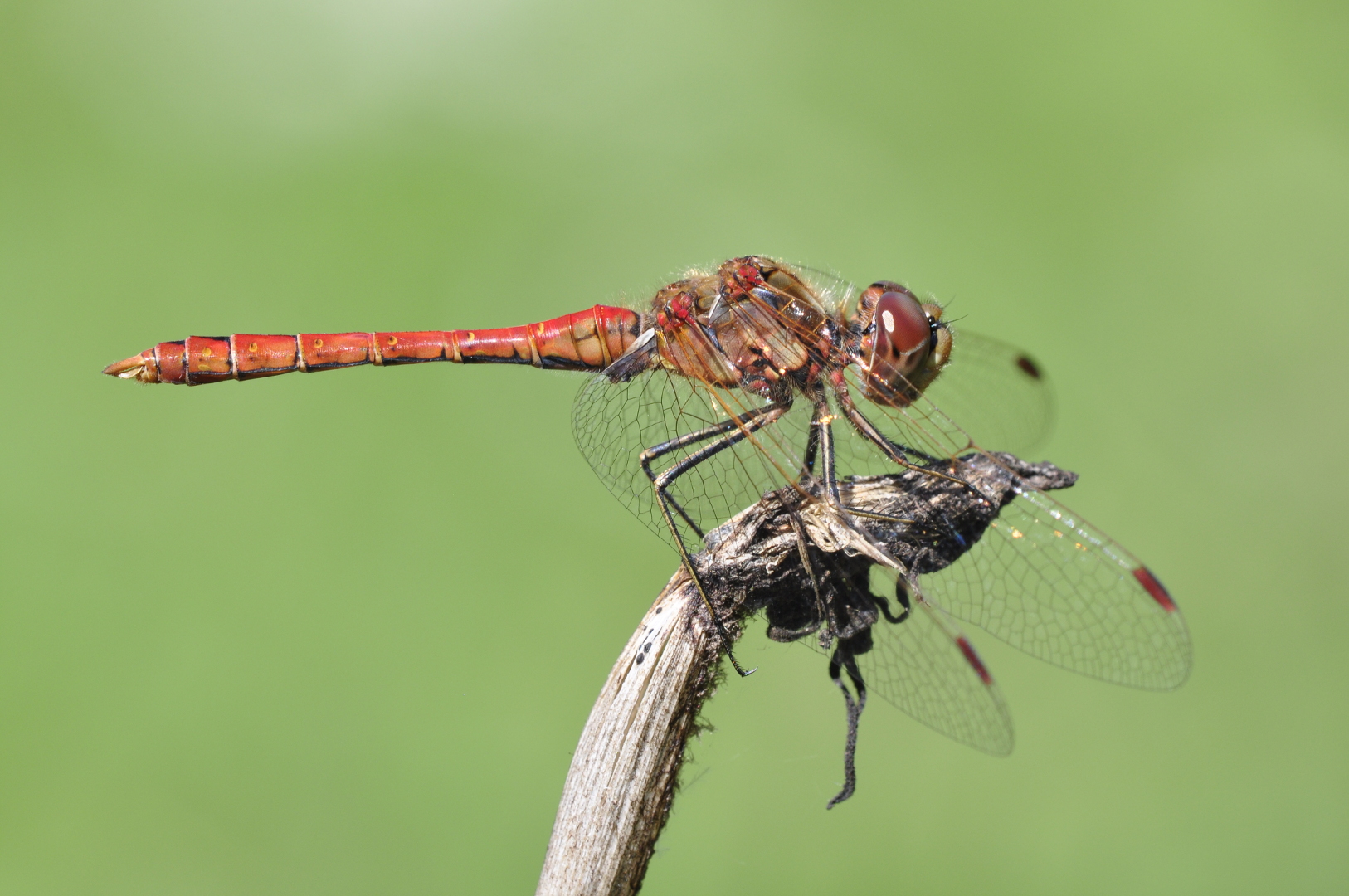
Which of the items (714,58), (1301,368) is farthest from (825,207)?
(1301,368)

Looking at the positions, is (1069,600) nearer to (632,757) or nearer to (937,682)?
(937,682)

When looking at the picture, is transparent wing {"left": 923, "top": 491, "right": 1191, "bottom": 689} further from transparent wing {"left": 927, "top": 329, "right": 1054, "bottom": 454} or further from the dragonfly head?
transparent wing {"left": 927, "top": 329, "right": 1054, "bottom": 454}

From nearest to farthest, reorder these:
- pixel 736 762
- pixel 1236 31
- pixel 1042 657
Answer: pixel 1042 657
pixel 736 762
pixel 1236 31

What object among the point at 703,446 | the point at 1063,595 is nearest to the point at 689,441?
the point at 703,446

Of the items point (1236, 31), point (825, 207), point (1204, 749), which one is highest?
point (1236, 31)

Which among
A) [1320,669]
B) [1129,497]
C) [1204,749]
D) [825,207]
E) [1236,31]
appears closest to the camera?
[1204,749]

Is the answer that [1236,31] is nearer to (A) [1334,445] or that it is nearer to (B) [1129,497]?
(A) [1334,445]

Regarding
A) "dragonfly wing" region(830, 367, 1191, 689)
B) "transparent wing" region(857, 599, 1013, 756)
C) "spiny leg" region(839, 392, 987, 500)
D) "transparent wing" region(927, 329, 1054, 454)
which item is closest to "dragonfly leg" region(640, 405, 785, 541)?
"spiny leg" region(839, 392, 987, 500)
